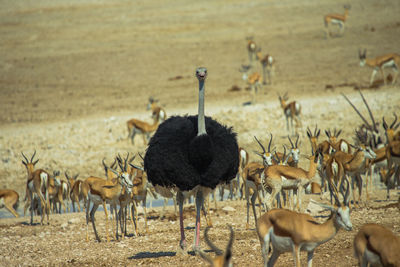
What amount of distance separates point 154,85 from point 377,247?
999 inches

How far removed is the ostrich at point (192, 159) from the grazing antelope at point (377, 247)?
10.3ft

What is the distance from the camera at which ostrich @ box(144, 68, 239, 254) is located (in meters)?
9.44

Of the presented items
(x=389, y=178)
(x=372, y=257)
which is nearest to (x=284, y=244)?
(x=372, y=257)

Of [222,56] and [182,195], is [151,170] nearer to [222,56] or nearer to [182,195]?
[182,195]

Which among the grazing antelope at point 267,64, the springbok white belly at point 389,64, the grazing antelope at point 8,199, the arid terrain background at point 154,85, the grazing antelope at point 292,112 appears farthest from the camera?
the grazing antelope at point 267,64

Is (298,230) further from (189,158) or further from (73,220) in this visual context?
(73,220)

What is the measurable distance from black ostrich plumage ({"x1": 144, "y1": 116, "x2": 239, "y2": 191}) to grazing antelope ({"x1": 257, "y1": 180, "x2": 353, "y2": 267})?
2188 millimetres

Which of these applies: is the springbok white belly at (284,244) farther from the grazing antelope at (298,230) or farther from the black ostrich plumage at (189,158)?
the black ostrich plumage at (189,158)

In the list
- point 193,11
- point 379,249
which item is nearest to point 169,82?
point 193,11

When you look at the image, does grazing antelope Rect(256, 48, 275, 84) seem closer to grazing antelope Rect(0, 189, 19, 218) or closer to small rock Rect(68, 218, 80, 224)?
grazing antelope Rect(0, 189, 19, 218)

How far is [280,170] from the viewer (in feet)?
36.9

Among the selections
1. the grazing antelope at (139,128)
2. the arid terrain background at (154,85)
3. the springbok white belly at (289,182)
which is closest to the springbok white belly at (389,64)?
the arid terrain background at (154,85)

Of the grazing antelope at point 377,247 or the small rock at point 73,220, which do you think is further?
the small rock at point 73,220

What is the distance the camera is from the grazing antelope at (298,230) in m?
7.23
